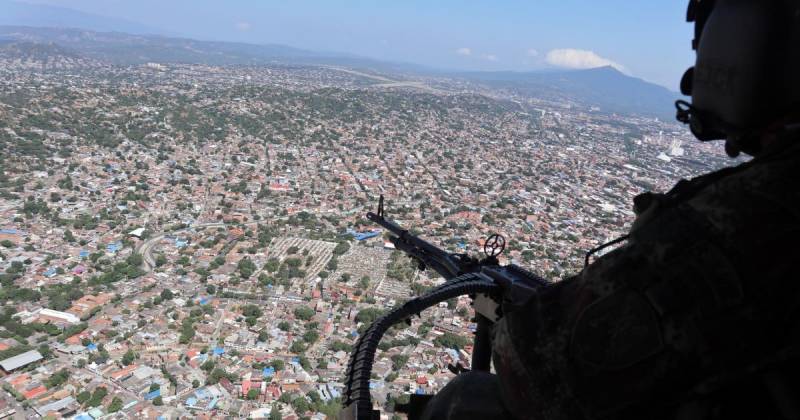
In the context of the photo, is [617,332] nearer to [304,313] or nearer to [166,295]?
[304,313]

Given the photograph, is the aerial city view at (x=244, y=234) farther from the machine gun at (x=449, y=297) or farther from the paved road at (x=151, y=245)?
the machine gun at (x=449, y=297)

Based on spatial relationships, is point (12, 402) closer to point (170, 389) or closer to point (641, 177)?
point (170, 389)

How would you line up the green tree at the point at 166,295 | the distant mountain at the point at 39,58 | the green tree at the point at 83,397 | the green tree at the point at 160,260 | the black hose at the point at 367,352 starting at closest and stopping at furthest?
the black hose at the point at 367,352 < the green tree at the point at 83,397 < the green tree at the point at 166,295 < the green tree at the point at 160,260 < the distant mountain at the point at 39,58

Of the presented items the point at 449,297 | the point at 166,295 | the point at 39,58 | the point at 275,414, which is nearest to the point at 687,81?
the point at 449,297

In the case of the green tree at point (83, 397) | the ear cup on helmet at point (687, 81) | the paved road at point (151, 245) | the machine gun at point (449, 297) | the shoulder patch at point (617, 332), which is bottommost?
the green tree at point (83, 397)

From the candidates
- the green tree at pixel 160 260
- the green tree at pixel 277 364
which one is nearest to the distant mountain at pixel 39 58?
the green tree at pixel 160 260

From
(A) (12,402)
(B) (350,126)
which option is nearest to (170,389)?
(A) (12,402)
